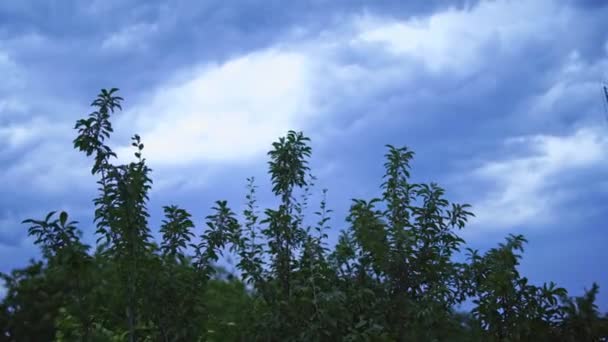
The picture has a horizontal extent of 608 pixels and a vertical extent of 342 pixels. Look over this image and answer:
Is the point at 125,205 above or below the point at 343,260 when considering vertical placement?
above

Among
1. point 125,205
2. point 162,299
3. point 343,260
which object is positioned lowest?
point 162,299

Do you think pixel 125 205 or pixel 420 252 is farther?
pixel 420 252

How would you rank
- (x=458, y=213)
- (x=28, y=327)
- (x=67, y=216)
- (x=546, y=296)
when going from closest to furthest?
1. (x=67, y=216)
2. (x=546, y=296)
3. (x=458, y=213)
4. (x=28, y=327)

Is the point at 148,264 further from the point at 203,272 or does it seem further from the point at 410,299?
the point at 410,299

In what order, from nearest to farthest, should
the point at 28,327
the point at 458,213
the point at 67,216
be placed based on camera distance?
the point at 67,216 < the point at 458,213 < the point at 28,327

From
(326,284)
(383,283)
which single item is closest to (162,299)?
(326,284)

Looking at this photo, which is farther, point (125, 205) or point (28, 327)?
point (28, 327)

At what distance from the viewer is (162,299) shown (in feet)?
26.6

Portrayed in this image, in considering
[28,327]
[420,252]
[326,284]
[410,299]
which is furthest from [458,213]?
[28,327]

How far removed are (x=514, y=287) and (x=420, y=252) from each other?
126cm

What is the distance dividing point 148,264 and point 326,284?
2217 mm

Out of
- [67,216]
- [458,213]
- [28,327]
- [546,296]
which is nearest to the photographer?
[67,216]

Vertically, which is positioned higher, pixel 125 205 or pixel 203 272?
pixel 125 205

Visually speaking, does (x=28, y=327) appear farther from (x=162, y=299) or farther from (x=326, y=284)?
(x=326, y=284)
